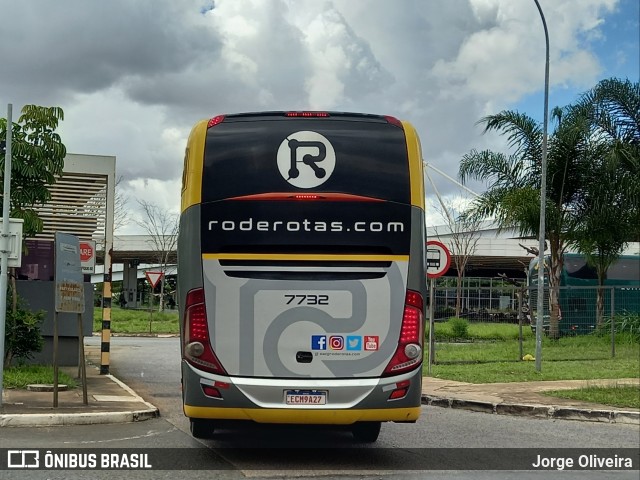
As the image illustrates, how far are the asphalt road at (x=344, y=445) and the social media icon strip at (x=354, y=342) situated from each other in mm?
1134

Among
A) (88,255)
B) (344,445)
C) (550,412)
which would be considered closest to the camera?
(344,445)

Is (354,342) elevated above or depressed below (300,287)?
below

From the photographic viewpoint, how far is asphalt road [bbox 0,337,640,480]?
7.87 metres

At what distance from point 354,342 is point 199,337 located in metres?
1.46

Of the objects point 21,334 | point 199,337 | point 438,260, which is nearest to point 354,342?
point 199,337

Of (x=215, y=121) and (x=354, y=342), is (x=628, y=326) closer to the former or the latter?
(x=354, y=342)

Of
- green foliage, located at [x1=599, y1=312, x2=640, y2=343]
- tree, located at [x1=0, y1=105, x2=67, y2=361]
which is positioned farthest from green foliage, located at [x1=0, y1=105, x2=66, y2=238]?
green foliage, located at [x1=599, y1=312, x2=640, y2=343]

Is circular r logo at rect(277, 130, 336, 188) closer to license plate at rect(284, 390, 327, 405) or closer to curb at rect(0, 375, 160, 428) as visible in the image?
license plate at rect(284, 390, 327, 405)

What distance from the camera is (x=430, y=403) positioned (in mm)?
13391

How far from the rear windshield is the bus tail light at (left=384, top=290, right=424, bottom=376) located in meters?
0.98

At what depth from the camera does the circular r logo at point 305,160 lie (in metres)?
8.15

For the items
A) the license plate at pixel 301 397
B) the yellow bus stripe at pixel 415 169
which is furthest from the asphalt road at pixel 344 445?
the yellow bus stripe at pixel 415 169

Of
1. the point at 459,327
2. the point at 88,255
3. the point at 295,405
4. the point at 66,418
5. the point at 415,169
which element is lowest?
the point at 66,418

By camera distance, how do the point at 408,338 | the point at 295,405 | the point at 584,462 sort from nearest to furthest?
1. the point at 295,405
2. the point at 408,338
3. the point at 584,462
